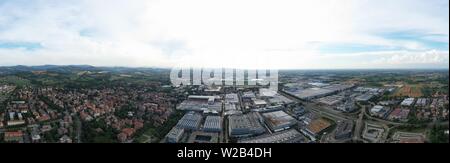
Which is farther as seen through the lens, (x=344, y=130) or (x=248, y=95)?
(x=248, y=95)

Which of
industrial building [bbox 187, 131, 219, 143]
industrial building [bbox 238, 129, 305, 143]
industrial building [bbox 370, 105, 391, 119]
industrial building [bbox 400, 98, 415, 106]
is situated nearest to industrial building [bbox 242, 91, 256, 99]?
industrial building [bbox 238, 129, 305, 143]

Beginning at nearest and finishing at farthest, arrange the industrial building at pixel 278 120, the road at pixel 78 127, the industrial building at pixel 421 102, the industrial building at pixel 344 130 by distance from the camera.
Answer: the industrial building at pixel 344 130, the road at pixel 78 127, the industrial building at pixel 278 120, the industrial building at pixel 421 102

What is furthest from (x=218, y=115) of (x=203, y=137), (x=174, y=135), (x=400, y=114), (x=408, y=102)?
(x=408, y=102)

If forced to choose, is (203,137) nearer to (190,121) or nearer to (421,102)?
(190,121)

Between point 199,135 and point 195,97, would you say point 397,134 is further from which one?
point 195,97

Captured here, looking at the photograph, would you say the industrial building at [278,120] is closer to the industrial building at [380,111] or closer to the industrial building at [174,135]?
the industrial building at [380,111]

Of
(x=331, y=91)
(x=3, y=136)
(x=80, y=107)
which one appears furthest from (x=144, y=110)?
(x=331, y=91)

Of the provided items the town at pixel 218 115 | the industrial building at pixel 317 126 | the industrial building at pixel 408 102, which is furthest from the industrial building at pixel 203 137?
the industrial building at pixel 408 102
